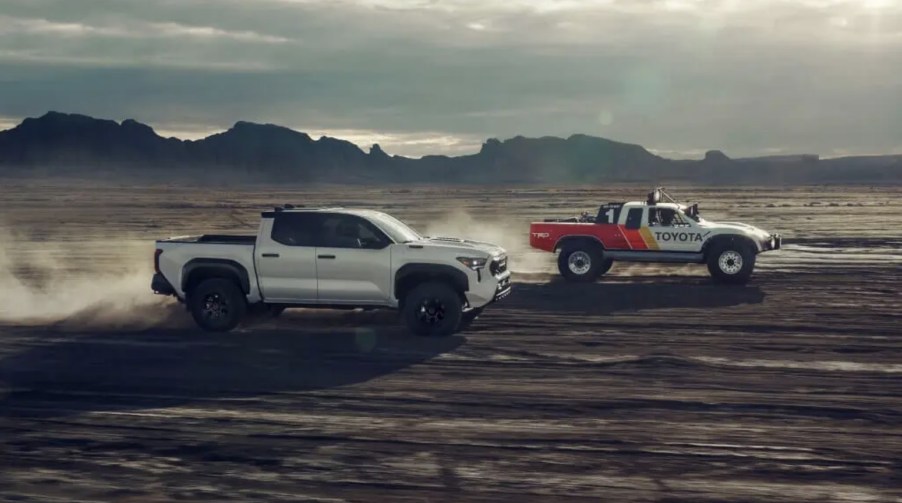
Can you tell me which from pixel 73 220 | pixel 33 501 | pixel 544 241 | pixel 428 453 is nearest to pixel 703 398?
pixel 428 453

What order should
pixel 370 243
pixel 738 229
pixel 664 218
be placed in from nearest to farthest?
pixel 370 243 → pixel 738 229 → pixel 664 218

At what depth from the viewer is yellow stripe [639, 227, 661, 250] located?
25.0 metres

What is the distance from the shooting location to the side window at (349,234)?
55.1ft

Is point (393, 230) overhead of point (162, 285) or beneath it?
overhead

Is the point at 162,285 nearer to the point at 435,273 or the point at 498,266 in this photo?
the point at 435,273

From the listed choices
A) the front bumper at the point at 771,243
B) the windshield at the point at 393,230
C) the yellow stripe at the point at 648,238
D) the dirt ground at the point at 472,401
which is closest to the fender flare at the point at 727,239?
the front bumper at the point at 771,243

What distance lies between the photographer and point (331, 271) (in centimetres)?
A: 1673

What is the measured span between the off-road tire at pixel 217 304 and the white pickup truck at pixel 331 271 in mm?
15

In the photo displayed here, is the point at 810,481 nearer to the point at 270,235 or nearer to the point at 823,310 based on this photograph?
the point at 270,235

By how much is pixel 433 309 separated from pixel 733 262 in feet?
33.2

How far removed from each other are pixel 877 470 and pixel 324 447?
15.9ft

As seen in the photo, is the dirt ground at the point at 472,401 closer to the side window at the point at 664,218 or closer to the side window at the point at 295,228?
the side window at the point at 295,228

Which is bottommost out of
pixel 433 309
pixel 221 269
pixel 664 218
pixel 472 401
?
pixel 472 401

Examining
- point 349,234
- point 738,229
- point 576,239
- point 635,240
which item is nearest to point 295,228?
point 349,234
